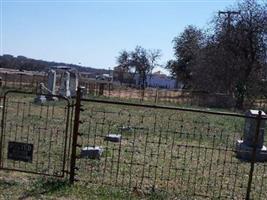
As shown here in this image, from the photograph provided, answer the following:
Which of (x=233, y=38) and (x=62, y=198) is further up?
(x=233, y=38)

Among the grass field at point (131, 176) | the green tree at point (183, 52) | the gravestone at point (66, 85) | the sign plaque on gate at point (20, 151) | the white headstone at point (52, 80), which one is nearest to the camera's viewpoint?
the grass field at point (131, 176)

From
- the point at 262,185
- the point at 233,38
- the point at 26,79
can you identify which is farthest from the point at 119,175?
the point at 26,79

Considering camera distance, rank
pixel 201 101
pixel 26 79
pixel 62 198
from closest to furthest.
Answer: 1. pixel 62 198
2. pixel 201 101
3. pixel 26 79

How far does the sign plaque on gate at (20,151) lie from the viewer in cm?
872

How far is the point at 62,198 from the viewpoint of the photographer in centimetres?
787

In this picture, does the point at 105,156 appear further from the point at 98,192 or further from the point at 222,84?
the point at 222,84

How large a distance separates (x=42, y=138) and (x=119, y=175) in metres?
4.38

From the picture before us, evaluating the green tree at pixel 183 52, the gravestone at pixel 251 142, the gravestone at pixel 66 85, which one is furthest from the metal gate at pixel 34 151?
the green tree at pixel 183 52

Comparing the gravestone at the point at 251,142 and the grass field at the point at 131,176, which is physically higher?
the gravestone at the point at 251,142

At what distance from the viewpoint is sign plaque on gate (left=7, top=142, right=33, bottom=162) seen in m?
8.72

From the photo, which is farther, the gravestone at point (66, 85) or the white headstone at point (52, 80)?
the gravestone at point (66, 85)

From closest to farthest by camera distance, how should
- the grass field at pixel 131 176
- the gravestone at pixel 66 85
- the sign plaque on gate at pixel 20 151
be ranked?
1. the grass field at pixel 131 176
2. the sign plaque on gate at pixel 20 151
3. the gravestone at pixel 66 85

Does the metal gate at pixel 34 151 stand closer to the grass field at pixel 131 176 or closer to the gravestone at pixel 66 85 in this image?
the grass field at pixel 131 176

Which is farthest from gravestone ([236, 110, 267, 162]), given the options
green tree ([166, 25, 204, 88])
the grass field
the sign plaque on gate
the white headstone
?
green tree ([166, 25, 204, 88])
